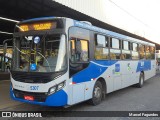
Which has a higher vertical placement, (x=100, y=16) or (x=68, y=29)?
(x=100, y=16)

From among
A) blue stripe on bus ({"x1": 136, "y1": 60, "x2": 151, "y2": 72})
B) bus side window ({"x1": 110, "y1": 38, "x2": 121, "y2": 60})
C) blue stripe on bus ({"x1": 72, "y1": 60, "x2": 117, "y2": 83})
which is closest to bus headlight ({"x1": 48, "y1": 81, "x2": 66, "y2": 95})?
blue stripe on bus ({"x1": 72, "y1": 60, "x2": 117, "y2": 83})

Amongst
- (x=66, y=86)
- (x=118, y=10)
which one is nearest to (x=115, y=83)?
(x=66, y=86)

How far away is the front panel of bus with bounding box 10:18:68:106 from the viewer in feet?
23.6

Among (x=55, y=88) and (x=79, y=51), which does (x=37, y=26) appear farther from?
(x=55, y=88)

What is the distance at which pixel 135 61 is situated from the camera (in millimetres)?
14172

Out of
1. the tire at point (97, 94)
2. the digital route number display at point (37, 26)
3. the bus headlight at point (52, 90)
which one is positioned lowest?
the tire at point (97, 94)

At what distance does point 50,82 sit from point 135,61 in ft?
26.3

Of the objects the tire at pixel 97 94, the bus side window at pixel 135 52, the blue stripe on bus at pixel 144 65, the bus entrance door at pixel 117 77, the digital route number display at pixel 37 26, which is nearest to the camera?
the digital route number display at pixel 37 26

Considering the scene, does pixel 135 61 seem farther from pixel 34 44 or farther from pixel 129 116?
pixel 34 44

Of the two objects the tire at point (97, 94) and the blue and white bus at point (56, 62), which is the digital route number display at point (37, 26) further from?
the tire at point (97, 94)

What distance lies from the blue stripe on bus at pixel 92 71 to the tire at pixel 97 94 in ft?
1.28

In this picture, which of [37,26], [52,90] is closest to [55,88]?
[52,90]

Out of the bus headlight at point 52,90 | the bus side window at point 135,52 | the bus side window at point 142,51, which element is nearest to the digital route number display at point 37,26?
the bus headlight at point 52,90

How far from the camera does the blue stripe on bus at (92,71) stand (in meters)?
8.01
